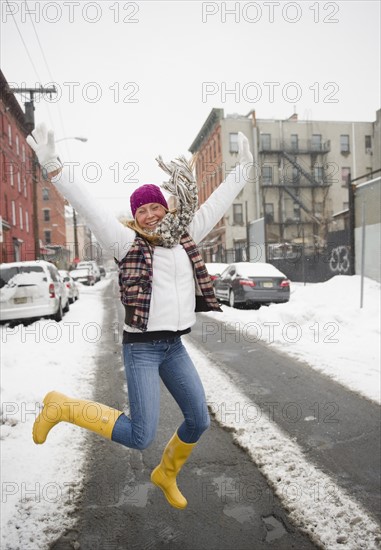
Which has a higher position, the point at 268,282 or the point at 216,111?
the point at 216,111

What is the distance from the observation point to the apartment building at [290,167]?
43.1m

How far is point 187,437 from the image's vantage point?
269cm

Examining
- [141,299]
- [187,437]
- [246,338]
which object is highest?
[141,299]

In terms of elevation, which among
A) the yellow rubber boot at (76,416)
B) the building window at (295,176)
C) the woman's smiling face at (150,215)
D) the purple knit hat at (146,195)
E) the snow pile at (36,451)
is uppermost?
the building window at (295,176)

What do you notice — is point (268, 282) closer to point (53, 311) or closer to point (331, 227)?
point (53, 311)

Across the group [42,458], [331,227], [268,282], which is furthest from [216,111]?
[42,458]

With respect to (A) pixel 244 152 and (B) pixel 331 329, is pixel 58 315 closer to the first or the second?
(B) pixel 331 329

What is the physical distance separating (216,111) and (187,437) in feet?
147

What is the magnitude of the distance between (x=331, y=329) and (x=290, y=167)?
38.6 m

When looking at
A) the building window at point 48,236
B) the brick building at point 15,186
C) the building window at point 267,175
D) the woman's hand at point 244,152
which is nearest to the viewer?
the woman's hand at point 244,152

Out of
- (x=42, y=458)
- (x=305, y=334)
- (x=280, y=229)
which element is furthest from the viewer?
(x=280, y=229)

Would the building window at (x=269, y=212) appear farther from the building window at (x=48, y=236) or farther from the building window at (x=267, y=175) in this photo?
the building window at (x=48, y=236)

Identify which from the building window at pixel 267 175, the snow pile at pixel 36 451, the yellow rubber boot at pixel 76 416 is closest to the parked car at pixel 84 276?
the building window at pixel 267 175

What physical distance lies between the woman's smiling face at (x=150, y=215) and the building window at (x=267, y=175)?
42637 millimetres
